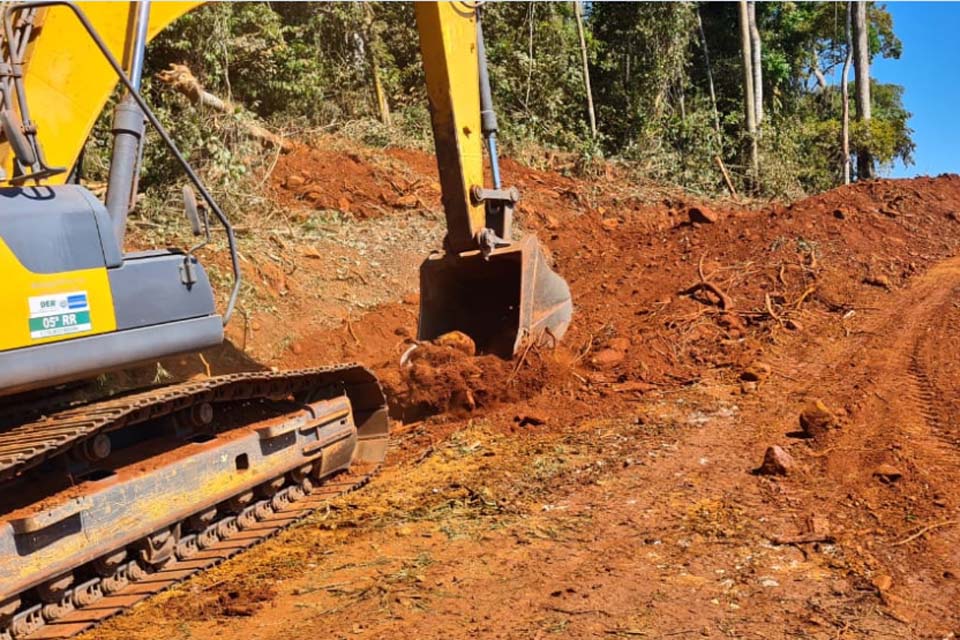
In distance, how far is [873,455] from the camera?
5527 millimetres

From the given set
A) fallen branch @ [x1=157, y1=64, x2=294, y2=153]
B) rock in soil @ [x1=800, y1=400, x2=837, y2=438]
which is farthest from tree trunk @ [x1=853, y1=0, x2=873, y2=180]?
rock in soil @ [x1=800, y1=400, x2=837, y2=438]

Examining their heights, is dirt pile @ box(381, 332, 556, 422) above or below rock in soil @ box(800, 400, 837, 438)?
above

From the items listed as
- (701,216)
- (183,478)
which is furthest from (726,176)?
(183,478)

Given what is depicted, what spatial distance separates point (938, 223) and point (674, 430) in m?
6.85

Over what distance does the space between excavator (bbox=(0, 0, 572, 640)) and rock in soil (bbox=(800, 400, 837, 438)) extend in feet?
8.92

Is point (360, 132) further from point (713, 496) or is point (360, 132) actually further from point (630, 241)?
→ point (713, 496)

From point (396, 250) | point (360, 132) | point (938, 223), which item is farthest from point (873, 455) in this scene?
point (360, 132)

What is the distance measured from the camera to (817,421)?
19.7 ft

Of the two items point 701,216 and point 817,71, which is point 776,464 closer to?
point 701,216

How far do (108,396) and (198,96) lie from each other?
1043 cm

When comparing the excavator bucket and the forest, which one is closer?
the excavator bucket

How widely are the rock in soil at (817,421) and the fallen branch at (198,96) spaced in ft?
33.5

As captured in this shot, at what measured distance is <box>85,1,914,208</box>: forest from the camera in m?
16.3

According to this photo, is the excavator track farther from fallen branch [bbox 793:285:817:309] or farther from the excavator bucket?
fallen branch [bbox 793:285:817:309]
